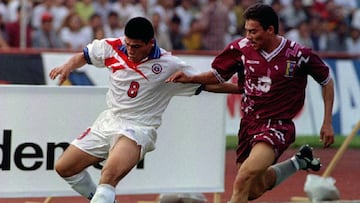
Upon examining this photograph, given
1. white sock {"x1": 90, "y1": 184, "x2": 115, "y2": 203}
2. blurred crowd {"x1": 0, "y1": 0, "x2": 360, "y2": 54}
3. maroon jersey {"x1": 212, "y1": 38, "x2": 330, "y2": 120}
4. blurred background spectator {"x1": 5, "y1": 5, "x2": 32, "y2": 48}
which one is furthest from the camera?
blurred crowd {"x1": 0, "y1": 0, "x2": 360, "y2": 54}

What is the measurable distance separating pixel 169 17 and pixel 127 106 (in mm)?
12985

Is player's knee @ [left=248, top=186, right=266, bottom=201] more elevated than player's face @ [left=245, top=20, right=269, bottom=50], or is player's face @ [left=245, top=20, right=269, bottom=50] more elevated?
player's face @ [left=245, top=20, right=269, bottom=50]

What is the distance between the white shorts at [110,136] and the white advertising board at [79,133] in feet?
3.51

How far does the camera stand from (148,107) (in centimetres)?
1062

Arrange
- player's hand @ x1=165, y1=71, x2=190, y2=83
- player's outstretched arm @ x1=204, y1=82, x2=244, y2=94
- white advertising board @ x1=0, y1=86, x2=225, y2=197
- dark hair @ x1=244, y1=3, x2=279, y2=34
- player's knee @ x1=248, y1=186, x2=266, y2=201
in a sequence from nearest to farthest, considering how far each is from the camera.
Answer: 1. dark hair @ x1=244, y1=3, x2=279, y2=34
2. player's hand @ x1=165, y1=71, x2=190, y2=83
3. player's knee @ x1=248, y1=186, x2=266, y2=201
4. player's outstretched arm @ x1=204, y1=82, x2=244, y2=94
5. white advertising board @ x1=0, y1=86, x2=225, y2=197

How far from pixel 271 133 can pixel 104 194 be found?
1599 millimetres

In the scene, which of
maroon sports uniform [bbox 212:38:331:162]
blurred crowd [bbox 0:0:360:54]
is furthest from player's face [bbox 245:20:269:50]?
blurred crowd [bbox 0:0:360:54]

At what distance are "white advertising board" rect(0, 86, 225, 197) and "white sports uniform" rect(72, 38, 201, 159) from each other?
1066mm

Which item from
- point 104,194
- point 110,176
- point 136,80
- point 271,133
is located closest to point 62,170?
point 110,176

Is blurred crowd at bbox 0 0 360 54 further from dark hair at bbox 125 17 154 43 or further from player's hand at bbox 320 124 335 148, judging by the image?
player's hand at bbox 320 124 335 148

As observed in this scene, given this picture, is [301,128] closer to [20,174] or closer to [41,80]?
[41,80]

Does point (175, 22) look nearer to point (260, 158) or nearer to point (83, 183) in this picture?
point (83, 183)

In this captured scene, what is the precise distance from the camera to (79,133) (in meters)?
11.8

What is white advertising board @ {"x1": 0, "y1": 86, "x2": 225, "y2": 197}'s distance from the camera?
38.0ft
